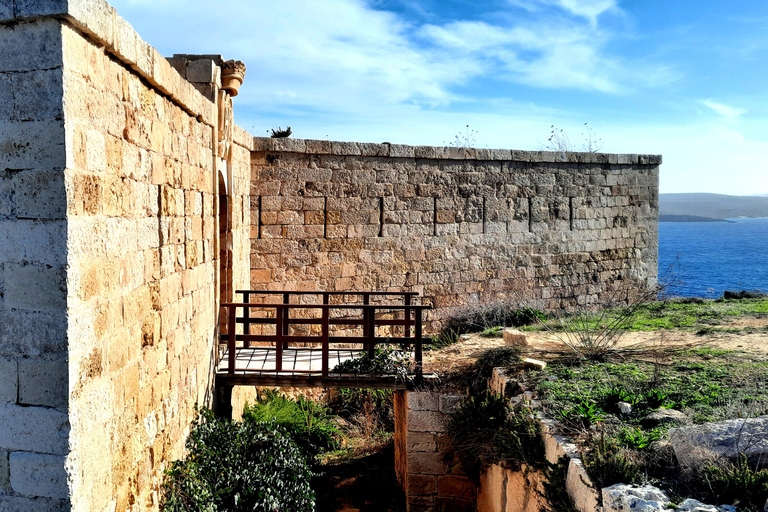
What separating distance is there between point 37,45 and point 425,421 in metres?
5.36

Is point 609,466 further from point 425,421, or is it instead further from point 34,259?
point 34,259

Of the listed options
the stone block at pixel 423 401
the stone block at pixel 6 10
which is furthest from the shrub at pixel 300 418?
the stone block at pixel 6 10

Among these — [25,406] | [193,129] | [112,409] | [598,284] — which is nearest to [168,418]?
[112,409]

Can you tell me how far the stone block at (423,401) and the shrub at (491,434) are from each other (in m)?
0.23

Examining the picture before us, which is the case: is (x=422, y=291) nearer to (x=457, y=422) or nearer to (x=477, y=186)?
(x=477, y=186)

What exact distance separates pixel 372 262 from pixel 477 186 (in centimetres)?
234

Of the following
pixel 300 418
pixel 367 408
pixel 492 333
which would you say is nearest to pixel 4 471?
pixel 300 418

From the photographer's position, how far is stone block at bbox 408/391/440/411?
22.9 feet

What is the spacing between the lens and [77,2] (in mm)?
2982

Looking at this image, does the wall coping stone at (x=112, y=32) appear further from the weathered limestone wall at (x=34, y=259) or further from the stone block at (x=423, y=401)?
the stone block at (x=423, y=401)

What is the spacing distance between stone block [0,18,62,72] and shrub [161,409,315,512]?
118 inches

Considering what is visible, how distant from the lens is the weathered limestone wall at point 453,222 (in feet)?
29.3

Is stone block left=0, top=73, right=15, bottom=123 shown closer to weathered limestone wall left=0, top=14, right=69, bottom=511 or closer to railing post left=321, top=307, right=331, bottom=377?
weathered limestone wall left=0, top=14, right=69, bottom=511

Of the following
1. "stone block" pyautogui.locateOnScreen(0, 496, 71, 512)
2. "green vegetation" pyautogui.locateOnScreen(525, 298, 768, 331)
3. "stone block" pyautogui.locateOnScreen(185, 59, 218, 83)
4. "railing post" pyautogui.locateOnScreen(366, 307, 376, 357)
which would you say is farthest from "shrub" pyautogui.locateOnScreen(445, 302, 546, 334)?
"stone block" pyautogui.locateOnScreen(0, 496, 71, 512)
